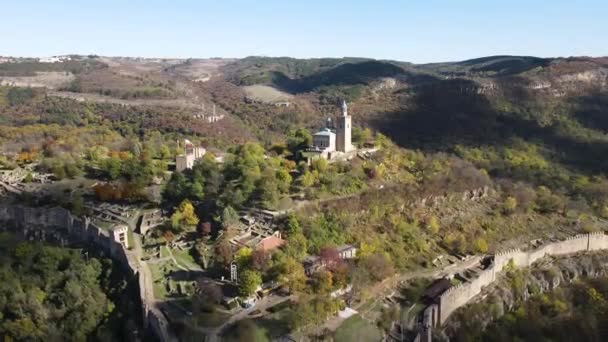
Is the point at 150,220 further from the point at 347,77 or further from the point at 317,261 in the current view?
the point at 347,77

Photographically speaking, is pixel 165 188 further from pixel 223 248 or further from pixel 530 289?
pixel 530 289

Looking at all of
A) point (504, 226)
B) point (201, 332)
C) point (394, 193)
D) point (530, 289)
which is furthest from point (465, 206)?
point (201, 332)

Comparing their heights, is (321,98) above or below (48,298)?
above

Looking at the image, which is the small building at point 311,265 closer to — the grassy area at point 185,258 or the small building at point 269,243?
the small building at point 269,243

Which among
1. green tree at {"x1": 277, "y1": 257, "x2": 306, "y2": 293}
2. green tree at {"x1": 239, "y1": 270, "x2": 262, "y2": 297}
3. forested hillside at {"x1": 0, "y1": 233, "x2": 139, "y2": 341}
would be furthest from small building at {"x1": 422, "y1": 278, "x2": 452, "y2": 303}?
forested hillside at {"x1": 0, "y1": 233, "x2": 139, "y2": 341}

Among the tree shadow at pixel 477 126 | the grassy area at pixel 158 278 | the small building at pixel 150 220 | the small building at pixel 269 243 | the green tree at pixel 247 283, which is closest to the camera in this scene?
the green tree at pixel 247 283

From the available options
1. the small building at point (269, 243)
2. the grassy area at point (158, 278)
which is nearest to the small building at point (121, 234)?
the grassy area at point (158, 278)
